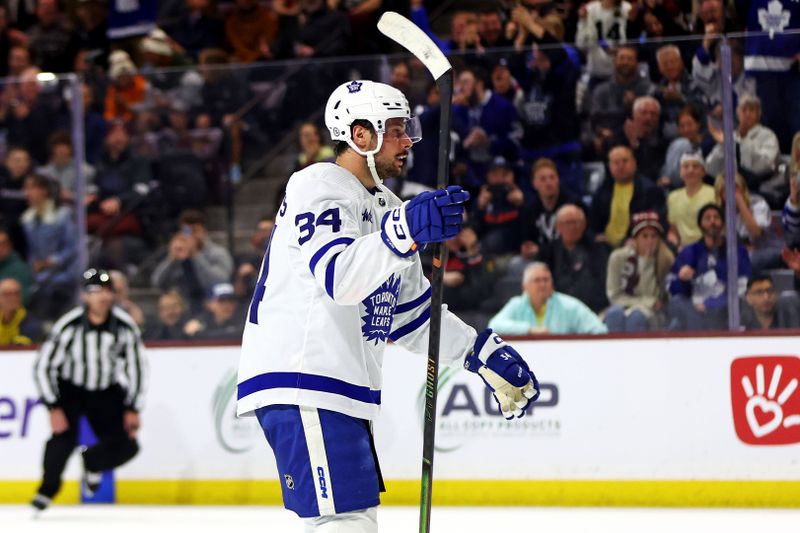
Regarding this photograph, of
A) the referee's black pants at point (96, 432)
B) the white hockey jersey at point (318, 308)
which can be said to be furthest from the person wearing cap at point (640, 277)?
the white hockey jersey at point (318, 308)

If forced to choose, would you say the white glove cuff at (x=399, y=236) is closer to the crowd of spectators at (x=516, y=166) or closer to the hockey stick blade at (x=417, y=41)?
the hockey stick blade at (x=417, y=41)

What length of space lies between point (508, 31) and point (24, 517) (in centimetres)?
384

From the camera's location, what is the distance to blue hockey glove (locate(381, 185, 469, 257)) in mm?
3041

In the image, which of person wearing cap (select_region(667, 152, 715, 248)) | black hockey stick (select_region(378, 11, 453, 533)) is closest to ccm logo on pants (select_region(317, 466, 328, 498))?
black hockey stick (select_region(378, 11, 453, 533))

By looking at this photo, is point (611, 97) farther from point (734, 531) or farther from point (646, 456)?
point (734, 531)

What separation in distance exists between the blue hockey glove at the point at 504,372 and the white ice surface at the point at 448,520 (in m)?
2.52

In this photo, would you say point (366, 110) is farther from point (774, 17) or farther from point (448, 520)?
point (774, 17)

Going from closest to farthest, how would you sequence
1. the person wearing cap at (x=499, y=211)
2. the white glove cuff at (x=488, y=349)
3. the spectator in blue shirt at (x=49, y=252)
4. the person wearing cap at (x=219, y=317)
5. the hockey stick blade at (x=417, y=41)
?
the hockey stick blade at (x=417, y=41)
the white glove cuff at (x=488, y=349)
the person wearing cap at (x=499, y=211)
the person wearing cap at (x=219, y=317)
the spectator in blue shirt at (x=49, y=252)

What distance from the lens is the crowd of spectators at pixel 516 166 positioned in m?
6.77

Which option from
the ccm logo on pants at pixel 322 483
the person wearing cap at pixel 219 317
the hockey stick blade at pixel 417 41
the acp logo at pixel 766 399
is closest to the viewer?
the ccm logo on pants at pixel 322 483

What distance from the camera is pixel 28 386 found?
25.5ft

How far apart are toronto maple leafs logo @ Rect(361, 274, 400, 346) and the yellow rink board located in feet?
12.0

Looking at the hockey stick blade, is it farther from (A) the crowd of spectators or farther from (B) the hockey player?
(A) the crowd of spectators

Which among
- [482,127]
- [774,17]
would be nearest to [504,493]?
[482,127]
